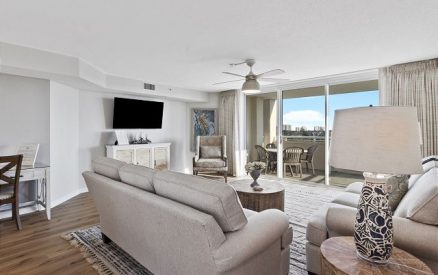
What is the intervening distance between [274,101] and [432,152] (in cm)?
351

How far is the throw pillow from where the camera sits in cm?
200

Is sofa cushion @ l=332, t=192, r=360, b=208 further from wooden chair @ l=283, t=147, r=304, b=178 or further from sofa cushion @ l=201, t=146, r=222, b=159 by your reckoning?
sofa cushion @ l=201, t=146, r=222, b=159

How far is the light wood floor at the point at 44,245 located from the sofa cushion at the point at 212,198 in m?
1.30

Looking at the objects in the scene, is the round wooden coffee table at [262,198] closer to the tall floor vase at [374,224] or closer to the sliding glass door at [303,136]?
the tall floor vase at [374,224]

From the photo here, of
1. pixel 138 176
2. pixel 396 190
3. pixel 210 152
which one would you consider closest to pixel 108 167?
pixel 138 176

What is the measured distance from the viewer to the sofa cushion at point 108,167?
88.1 inches

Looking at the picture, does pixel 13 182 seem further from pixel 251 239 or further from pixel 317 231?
pixel 317 231

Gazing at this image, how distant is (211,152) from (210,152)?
0.03 meters

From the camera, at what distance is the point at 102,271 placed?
210cm

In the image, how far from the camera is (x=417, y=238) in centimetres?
141

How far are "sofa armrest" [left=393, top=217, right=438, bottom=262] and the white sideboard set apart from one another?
4.82 meters

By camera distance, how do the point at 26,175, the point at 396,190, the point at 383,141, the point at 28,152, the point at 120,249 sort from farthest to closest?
1. the point at 28,152
2. the point at 26,175
3. the point at 120,249
4. the point at 396,190
5. the point at 383,141

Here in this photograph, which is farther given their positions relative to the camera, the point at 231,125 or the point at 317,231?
the point at 231,125

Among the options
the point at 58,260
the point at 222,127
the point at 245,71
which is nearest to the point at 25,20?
the point at 58,260
